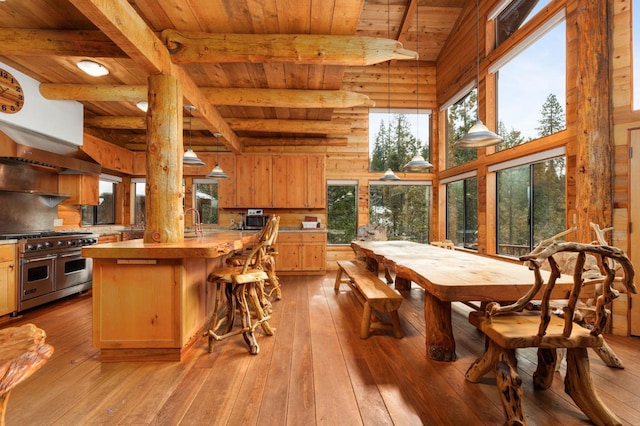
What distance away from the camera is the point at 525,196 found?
4.06m

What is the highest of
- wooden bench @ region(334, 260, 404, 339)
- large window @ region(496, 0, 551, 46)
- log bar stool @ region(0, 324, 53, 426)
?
large window @ region(496, 0, 551, 46)

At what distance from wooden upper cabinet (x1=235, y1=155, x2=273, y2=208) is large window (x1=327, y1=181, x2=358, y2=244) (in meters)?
1.37

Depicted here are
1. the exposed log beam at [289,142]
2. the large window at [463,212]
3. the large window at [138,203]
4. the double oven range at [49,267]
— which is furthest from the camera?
the large window at [138,203]

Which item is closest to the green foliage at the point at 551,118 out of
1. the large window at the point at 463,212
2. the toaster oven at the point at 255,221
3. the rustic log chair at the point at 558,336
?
the large window at the point at 463,212

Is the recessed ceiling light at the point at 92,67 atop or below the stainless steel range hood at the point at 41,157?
atop

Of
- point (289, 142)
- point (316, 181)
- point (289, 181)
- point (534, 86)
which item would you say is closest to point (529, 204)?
point (534, 86)

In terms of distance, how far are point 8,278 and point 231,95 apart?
10.6ft

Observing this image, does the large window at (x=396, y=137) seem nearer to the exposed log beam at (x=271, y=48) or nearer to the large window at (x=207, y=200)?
the large window at (x=207, y=200)

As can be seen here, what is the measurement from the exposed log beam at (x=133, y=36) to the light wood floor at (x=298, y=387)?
241cm

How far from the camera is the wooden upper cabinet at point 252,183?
6156 mm

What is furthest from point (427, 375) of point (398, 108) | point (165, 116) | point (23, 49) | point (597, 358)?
point (398, 108)

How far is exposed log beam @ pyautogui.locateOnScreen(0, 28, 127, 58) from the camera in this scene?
8.39 feet

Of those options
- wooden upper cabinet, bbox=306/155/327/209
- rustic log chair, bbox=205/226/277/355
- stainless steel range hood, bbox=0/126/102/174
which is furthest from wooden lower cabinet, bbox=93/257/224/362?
wooden upper cabinet, bbox=306/155/327/209

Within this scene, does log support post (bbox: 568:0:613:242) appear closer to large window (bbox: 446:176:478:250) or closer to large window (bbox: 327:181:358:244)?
large window (bbox: 446:176:478:250)
